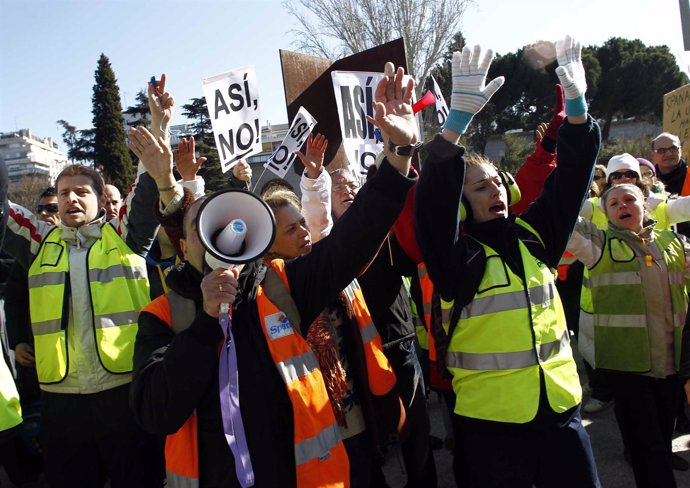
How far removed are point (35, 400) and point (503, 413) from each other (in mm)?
3725

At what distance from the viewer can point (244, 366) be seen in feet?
5.45

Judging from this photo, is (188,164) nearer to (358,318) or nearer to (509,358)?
(358,318)

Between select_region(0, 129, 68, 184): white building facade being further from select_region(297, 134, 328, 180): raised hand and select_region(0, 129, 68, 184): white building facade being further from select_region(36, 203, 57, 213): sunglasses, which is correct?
select_region(297, 134, 328, 180): raised hand

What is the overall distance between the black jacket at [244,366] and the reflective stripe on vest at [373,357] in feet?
1.87

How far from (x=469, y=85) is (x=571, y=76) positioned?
547 mm

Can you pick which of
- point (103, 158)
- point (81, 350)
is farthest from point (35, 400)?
point (103, 158)

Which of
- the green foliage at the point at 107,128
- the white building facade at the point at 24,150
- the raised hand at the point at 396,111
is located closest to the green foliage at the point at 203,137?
the green foliage at the point at 107,128

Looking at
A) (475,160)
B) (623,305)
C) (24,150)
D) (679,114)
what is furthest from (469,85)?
(24,150)

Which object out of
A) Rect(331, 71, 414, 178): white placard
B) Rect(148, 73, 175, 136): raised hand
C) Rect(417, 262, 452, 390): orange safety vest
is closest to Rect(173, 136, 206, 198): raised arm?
Rect(148, 73, 175, 136): raised hand

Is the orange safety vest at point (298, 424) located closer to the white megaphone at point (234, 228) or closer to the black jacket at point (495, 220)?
the white megaphone at point (234, 228)

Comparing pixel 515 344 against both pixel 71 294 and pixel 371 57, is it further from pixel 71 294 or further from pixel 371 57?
pixel 371 57

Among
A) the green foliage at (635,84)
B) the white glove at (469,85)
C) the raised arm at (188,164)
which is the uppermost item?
the green foliage at (635,84)

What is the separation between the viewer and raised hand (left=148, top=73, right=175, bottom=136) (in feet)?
8.41

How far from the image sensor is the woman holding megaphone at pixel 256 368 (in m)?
1.56
